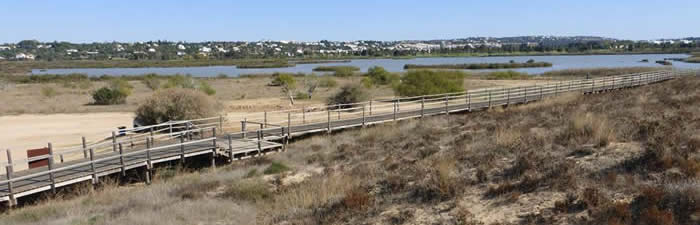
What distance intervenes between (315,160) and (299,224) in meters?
6.69

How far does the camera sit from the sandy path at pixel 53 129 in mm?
22922

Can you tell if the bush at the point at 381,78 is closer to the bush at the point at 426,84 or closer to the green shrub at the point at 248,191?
the bush at the point at 426,84

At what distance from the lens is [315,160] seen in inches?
587

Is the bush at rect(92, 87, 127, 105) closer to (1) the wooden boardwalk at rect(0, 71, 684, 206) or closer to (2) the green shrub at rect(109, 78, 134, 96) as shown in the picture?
(2) the green shrub at rect(109, 78, 134, 96)

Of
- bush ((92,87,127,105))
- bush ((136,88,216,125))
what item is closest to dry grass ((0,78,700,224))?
bush ((136,88,216,125))

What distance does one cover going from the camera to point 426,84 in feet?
128

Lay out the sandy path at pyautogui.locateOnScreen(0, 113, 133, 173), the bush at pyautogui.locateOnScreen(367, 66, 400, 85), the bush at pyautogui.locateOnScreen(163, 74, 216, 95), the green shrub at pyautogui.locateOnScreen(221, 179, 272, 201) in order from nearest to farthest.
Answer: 1. the green shrub at pyautogui.locateOnScreen(221, 179, 272, 201)
2. the sandy path at pyautogui.locateOnScreen(0, 113, 133, 173)
3. the bush at pyautogui.locateOnScreen(163, 74, 216, 95)
4. the bush at pyautogui.locateOnScreen(367, 66, 400, 85)

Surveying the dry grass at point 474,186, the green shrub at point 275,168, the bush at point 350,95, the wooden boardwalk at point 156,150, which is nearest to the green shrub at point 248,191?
the dry grass at point 474,186

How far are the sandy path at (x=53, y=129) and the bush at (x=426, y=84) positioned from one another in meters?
19.4

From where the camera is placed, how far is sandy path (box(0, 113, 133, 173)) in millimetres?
22922

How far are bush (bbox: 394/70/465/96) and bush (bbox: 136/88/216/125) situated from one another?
58.6ft

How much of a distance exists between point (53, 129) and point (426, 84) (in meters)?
24.1

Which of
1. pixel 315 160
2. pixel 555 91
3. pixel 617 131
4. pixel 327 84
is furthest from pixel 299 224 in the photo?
pixel 327 84

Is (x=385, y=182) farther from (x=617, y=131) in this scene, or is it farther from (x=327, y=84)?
(x=327, y=84)
